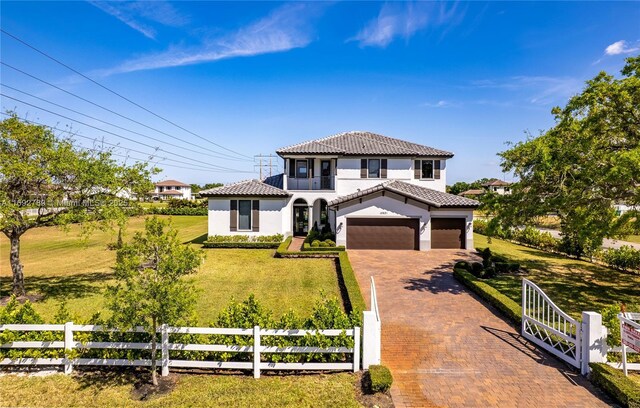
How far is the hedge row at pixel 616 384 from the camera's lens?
6523mm

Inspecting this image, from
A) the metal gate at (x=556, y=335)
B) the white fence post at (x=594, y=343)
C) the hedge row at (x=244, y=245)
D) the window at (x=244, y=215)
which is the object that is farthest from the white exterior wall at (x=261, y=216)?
the white fence post at (x=594, y=343)

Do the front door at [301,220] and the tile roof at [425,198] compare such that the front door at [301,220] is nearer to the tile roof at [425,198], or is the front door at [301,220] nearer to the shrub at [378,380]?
the tile roof at [425,198]

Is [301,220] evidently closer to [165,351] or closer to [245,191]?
[245,191]

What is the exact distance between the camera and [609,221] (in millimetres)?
11609

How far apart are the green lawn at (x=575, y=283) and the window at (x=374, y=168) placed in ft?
39.9

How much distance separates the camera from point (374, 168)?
27.9 metres

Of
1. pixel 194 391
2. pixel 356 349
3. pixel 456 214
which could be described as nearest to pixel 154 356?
pixel 194 391

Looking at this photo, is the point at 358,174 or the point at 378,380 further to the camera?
the point at 358,174

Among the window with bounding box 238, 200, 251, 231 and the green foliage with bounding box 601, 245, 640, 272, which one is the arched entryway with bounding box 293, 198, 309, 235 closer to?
the window with bounding box 238, 200, 251, 231

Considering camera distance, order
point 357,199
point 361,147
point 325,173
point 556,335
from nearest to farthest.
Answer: point 556,335 → point 357,199 → point 325,173 → point 361,147

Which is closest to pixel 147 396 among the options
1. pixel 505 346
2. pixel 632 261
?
Result: pixel 505 346

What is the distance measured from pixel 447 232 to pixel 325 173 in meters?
11.3

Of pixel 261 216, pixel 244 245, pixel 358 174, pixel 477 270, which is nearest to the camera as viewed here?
pixel 477 270

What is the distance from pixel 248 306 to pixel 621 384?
28.4 feet
